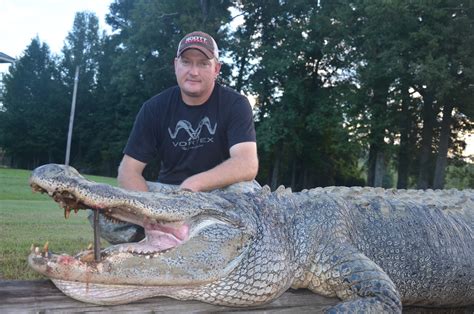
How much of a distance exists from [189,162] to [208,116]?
1.36 ft

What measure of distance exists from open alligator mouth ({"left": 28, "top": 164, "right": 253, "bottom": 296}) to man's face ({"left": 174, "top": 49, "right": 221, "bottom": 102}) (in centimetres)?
139

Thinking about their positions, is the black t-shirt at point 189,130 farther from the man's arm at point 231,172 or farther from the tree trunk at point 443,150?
the tree trunk at point 443,150

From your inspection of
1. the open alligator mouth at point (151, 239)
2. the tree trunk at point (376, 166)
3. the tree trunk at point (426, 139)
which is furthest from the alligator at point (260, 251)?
the tree trunk at point (376, 166)

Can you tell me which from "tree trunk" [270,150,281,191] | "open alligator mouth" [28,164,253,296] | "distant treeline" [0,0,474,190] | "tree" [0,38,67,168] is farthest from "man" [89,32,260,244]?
"tree" [0,38,67,168]

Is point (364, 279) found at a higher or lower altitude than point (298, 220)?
lower

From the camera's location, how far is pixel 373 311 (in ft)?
9.29

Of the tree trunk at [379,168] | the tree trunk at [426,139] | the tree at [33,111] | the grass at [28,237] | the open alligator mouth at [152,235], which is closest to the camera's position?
the open alligator mouth at [152,235]

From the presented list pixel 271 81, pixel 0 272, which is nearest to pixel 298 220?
A: pixel 0 272

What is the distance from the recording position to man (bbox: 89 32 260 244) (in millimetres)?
4078

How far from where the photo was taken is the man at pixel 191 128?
408 centimetres

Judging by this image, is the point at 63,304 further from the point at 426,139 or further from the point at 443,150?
the point at 426,139

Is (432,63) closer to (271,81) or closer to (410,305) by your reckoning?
(271,81)

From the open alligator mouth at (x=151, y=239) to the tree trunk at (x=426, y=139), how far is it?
23422mm

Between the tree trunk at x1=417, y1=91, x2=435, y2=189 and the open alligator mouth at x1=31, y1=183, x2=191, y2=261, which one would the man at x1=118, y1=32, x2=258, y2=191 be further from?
the tree trunk at x1=417, y1=91, x2=435, y2=189
